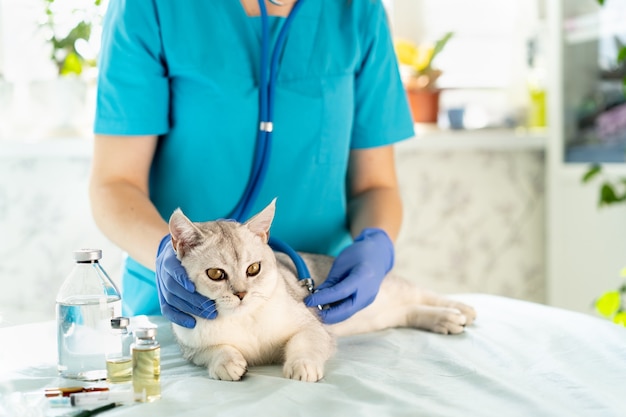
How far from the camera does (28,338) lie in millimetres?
1179

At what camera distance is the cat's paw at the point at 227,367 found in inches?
38.2

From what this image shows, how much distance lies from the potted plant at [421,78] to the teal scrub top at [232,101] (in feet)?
4.25

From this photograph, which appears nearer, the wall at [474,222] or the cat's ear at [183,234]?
the cat's ear at [183,234]

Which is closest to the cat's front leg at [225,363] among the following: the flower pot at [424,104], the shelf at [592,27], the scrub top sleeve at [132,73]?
the scrub top sleeve at [132,73]

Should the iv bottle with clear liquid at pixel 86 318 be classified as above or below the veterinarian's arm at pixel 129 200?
below

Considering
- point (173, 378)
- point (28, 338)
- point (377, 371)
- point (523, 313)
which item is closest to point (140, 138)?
point (28, 338)

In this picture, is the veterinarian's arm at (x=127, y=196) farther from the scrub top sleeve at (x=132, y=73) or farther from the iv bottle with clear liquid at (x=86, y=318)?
the iv bottle with clear liquid at (x=86, y=318)

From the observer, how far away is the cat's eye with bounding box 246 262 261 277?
1.07 meters

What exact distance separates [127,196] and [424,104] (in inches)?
69.2

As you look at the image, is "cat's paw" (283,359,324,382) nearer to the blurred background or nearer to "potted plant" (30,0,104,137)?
the blurred background

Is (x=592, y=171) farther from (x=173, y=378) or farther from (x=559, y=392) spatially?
(x=173, y=378)

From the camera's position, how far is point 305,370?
0.95m

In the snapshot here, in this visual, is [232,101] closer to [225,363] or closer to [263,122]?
[263,122]

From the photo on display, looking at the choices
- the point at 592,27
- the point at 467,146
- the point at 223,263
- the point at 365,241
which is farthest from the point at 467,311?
the point at 592,27
